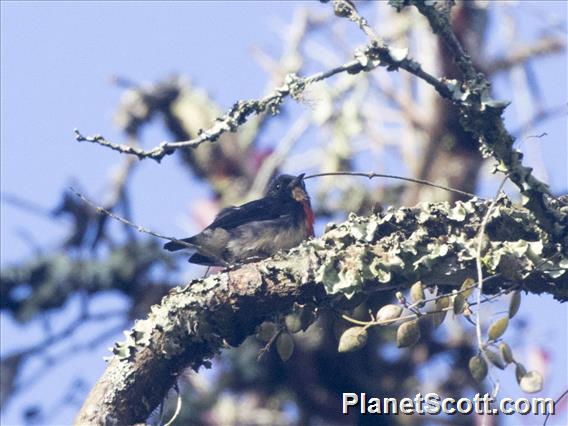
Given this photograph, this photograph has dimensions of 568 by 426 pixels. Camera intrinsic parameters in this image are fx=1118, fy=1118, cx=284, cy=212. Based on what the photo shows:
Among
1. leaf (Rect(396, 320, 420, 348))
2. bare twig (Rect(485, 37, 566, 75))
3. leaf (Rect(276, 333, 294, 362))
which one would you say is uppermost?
bare twig (Rect(485, 37, 566, 75))

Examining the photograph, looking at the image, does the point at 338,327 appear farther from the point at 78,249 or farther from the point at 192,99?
the point at 192,99

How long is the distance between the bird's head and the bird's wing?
0.18 metres

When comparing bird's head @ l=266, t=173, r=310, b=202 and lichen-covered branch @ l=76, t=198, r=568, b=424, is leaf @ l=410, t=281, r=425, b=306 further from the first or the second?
bird's head @ l=266, t=173, r=310, b=202

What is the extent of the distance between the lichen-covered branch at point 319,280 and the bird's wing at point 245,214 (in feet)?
7.34

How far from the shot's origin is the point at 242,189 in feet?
27.5

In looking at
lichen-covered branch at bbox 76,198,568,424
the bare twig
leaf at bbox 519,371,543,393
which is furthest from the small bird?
the bare twig

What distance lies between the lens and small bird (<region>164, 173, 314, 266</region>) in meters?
5.70

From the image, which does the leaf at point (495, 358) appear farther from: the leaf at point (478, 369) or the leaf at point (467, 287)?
the leaf at point (467, 287)

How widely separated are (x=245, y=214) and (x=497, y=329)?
2891 mm

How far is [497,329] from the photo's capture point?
130 inches

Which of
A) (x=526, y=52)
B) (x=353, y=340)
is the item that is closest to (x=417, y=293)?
(x=353, y=340)

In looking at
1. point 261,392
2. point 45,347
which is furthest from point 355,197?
point 45,347

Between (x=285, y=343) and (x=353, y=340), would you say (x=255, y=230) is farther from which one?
(x=353, y=340)

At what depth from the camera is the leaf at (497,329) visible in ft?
10.8
